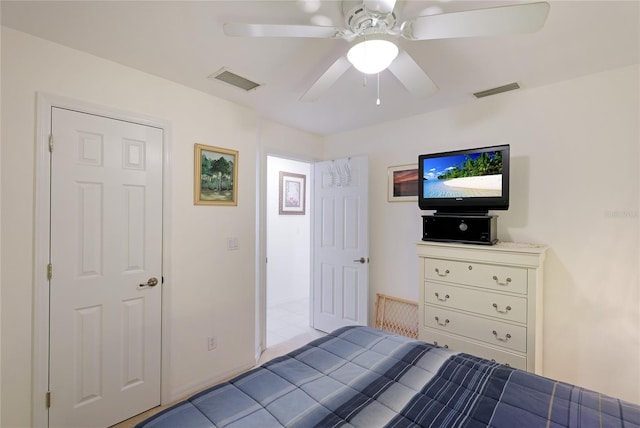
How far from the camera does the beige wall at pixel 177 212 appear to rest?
1564 millimetres

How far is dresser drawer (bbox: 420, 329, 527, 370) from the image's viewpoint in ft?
6.42

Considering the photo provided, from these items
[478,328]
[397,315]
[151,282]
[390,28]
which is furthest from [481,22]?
[397,315]

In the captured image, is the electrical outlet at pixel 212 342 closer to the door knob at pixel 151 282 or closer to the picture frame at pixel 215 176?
the door knob at pixel 151 282

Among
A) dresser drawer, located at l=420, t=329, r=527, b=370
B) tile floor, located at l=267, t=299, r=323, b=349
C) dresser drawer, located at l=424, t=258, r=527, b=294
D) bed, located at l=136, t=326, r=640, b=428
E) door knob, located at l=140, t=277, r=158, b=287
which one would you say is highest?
dresser drawer, located at l=424, t=258, r=527, b=294

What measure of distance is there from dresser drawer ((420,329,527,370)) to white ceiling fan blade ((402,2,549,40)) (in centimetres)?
196

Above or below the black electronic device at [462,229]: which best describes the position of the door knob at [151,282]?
below

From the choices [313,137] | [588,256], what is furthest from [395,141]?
[588,256]

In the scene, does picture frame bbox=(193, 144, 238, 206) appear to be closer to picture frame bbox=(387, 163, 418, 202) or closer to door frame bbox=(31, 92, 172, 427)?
door frame bbox=(31, 92, 172, 427)

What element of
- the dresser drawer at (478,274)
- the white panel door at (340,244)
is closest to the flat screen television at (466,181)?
the dresser drawer at (478,274)

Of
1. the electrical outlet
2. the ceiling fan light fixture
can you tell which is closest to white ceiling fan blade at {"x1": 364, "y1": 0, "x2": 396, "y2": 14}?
the ceiling fan light fixture

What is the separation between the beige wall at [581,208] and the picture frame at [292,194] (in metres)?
2.72

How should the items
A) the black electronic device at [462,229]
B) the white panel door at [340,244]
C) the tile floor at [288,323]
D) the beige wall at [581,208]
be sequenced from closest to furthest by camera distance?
the beige wall at [581,208]
the black electronic device at [462,229]
the white panel door at [340,244]
the tile floor at [288,323]

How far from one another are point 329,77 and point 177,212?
5.02ft

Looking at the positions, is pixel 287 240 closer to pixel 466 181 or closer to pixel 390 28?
pixel 466 181
